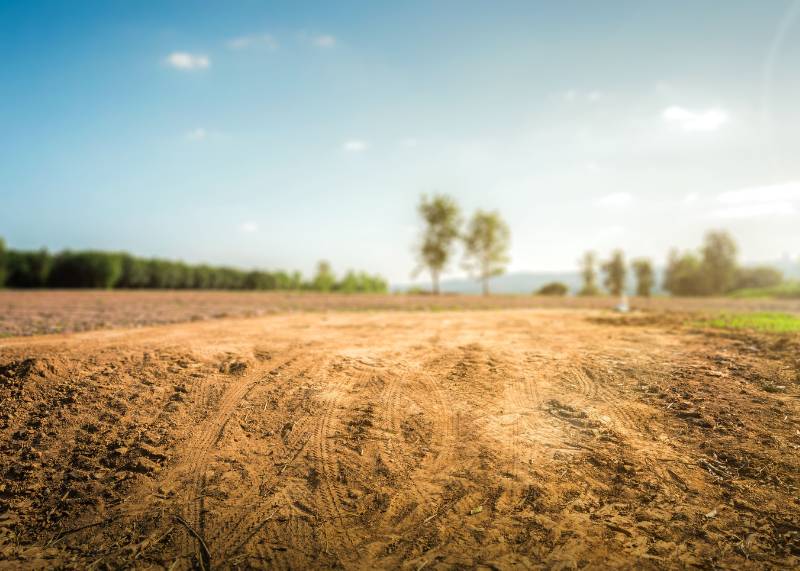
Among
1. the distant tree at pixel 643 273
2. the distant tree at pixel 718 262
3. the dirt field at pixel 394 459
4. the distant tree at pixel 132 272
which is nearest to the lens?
the dirt field at pixel 394 459

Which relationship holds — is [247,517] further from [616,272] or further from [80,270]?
[616,272]

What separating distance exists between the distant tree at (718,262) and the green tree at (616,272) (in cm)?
1672

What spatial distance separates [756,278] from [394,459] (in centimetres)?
9804

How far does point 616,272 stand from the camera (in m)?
81.7

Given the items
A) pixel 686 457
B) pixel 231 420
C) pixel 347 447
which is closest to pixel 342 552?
pixel 347 447

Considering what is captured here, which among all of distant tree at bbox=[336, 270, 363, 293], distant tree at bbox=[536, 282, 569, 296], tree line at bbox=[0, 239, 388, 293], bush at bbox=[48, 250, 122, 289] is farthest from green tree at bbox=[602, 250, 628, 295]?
bush at bbox=[48, 250, 122, 289]

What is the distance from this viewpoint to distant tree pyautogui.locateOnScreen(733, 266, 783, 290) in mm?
75250

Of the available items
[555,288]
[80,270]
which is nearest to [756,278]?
[555,288]

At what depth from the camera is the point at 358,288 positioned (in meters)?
90.9

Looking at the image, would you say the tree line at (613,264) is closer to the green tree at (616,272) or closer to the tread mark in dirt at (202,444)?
the green tree at (616,272)

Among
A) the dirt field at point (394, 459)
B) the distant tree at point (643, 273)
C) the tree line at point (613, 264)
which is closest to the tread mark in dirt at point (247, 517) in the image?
the dirt field at point (394, 459)

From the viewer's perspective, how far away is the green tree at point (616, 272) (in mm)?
81125

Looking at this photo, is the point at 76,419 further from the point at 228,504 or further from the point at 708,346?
the point at 708,346

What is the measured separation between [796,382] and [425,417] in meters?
5.06
